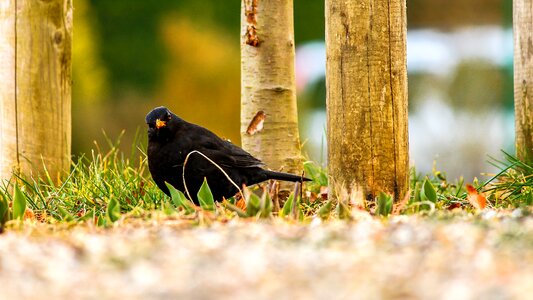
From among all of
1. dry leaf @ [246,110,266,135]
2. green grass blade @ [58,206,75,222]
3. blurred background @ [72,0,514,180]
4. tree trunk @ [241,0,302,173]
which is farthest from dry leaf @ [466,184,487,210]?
blurred background @ [72,0,514,180]

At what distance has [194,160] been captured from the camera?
4.77 meters

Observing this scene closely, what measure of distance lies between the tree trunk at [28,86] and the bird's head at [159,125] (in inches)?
38.9

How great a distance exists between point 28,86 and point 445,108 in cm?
547

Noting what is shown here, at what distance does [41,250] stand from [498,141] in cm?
718

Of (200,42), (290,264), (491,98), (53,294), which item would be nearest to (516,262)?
(290,264)

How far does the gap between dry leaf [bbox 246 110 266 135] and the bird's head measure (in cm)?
50

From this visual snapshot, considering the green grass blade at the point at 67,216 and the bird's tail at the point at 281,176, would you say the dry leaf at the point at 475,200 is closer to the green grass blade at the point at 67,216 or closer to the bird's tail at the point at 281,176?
the bird's tail at the point at 281,176

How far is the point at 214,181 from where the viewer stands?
482cm

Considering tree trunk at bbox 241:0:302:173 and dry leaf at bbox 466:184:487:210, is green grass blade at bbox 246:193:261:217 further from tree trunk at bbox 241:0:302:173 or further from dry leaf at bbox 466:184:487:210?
tree trunk at bbox 241:0:302:173

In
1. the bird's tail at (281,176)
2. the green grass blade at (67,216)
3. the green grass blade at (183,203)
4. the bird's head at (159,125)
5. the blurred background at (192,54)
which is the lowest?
the green grass blade at (67,216)

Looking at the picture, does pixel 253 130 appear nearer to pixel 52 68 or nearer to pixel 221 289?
pixel 52 68

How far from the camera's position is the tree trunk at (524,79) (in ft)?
17.4

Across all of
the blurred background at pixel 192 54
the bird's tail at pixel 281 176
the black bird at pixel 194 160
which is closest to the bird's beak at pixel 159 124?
the black bird at pixel 194 160

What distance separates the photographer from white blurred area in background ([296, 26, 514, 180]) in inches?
347
